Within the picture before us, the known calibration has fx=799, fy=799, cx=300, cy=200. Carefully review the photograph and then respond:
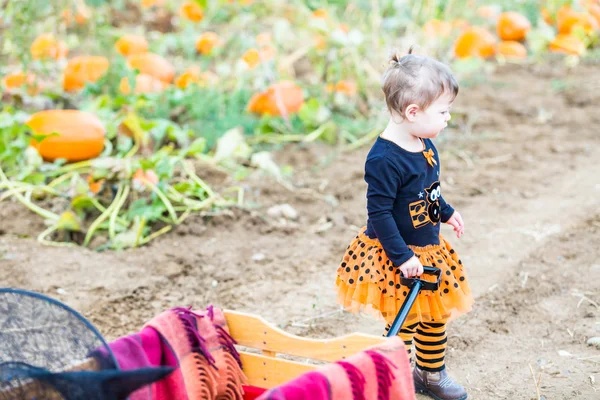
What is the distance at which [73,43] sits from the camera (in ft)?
23.3

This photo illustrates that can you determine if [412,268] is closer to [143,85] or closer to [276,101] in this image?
[276,101]

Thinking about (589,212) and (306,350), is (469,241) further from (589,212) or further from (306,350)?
(306,350)

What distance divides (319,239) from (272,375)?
1.71m

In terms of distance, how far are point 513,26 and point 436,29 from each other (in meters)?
1.28

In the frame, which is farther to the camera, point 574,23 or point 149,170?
point 574,23

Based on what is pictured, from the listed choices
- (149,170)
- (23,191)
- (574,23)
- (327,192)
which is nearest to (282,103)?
(327,192)

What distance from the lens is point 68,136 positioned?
14.8 ft

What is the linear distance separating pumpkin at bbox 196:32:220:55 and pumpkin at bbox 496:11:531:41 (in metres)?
2.84

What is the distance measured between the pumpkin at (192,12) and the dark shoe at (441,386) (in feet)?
18.9

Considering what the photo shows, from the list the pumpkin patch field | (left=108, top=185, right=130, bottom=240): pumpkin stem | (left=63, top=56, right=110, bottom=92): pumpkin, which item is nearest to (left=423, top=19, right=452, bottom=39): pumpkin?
the pumpkin patch field

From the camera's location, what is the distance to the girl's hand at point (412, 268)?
2439 millimetres

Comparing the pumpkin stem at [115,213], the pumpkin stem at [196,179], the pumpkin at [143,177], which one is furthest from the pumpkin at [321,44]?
the pumpkin stem at [115,213]

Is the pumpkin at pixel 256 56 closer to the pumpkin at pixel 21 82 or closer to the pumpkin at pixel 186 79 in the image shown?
the pumpkin at pixel 186 79

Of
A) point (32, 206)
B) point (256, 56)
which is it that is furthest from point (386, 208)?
point (256, 56)
